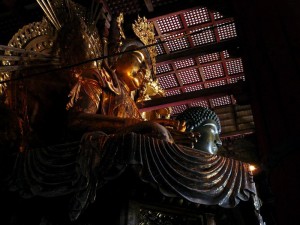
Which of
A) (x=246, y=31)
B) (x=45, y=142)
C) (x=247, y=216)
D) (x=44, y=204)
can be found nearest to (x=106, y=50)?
(x=45, y=142)

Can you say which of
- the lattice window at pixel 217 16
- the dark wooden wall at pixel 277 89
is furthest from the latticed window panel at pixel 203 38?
the dark wooden wall at pixel 277 89

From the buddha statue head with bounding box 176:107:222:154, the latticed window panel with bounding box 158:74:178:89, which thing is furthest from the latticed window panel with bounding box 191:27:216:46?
the buddha statue head with bounding box 176:107:222:154

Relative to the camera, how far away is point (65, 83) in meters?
3.66

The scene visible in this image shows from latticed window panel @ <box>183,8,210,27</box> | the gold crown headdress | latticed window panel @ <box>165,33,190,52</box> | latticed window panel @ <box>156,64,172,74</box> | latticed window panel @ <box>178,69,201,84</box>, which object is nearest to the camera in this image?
the gold crown headdress

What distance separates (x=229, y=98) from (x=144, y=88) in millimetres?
2683

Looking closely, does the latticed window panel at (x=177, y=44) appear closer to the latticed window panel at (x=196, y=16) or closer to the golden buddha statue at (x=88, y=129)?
the latticed window panel at (x=196, y=16)

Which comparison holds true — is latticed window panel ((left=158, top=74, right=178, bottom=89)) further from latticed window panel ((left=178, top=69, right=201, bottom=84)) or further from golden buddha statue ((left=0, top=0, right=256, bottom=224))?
golden buddha statue ((left=0, top=0, right=256, bottom=224))

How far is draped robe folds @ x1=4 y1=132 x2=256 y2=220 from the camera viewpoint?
7.47 feet

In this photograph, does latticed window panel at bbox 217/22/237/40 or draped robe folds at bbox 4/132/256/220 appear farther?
latticed window panel at bbox 217/22/237/40

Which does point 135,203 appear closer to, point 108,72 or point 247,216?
point 247,216

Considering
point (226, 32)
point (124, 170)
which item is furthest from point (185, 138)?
point (226, 32)

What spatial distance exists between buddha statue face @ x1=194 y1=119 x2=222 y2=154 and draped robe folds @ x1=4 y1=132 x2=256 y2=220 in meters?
0.50

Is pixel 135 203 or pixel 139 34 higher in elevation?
pixel 139 34

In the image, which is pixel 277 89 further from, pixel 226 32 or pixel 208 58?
pixel 208 58
